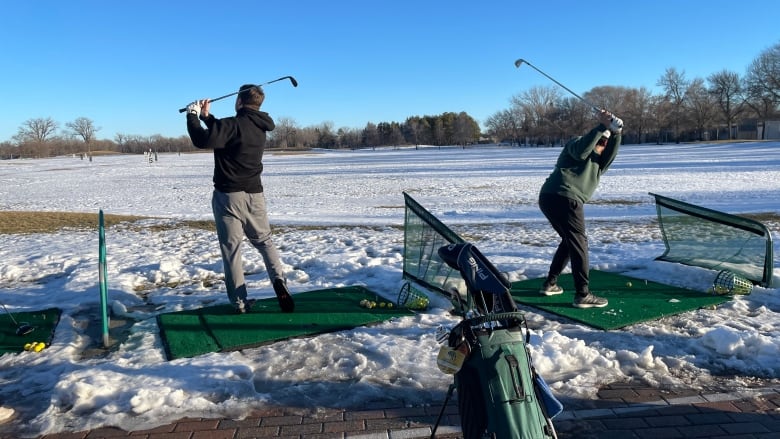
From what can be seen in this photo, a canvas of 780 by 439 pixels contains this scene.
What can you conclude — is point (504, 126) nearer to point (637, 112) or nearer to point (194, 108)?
point (637, 112)

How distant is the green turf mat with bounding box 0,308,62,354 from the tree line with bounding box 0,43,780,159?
287ft

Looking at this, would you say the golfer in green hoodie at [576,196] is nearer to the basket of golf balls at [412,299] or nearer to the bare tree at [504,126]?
the basket of golf balls at [412,299]

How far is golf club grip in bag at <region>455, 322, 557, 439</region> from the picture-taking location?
89.7 inches

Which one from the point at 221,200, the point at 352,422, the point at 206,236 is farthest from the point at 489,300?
the point at 206,236

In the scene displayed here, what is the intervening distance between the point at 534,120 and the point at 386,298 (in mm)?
99864

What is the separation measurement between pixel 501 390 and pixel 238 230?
365 centimetres

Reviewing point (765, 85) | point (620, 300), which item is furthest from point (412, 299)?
point (765, 85)

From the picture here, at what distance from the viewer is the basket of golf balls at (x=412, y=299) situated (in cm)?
582

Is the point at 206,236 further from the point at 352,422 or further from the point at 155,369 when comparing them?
the point at 352,422

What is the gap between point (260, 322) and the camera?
538cm

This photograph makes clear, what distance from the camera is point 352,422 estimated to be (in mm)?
3500

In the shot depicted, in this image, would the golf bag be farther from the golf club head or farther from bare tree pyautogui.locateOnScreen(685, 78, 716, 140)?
bare tree pyautogui.locateOnScreen(685, 78, 716, 140)

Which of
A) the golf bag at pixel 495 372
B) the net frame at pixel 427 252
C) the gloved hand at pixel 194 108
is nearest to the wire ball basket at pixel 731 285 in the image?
the net frame at pixel 427 252

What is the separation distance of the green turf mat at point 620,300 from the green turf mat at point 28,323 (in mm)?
Result: 4713
